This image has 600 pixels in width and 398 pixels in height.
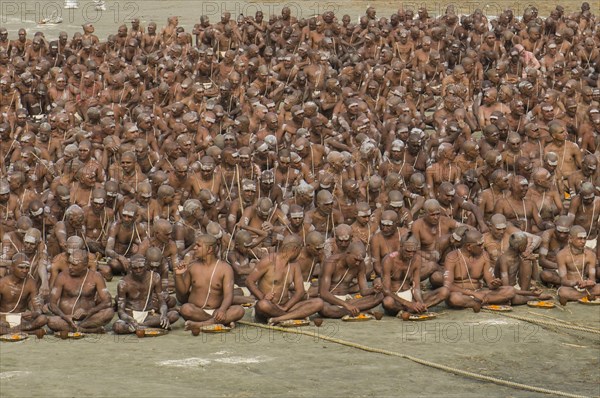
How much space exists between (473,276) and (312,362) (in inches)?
109

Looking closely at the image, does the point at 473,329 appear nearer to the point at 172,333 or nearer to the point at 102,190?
the point at 172,333

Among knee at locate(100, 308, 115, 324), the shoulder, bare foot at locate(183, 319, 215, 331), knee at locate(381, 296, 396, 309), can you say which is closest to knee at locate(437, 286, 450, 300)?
the shoulder

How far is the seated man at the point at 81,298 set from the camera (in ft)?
41.0

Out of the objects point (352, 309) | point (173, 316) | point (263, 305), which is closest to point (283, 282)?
point (263, 305)

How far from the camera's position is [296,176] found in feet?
53.8

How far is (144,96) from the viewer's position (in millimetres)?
19562

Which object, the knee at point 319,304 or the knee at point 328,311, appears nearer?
the knee at point 319,304

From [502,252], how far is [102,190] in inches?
170

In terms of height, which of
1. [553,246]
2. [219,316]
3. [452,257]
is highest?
[553,246]

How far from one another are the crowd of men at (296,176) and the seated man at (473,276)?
0.9 inches

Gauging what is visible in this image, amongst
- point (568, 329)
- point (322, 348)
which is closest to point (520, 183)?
point (568, 329)

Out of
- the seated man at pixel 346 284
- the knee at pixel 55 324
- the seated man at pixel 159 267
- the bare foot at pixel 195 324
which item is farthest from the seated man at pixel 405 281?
the knee at pixel 55 324

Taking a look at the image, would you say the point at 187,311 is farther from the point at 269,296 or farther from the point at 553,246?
the point at 553,246

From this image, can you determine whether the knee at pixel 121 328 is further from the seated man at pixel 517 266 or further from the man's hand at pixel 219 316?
the seated man at pixel 517 266
